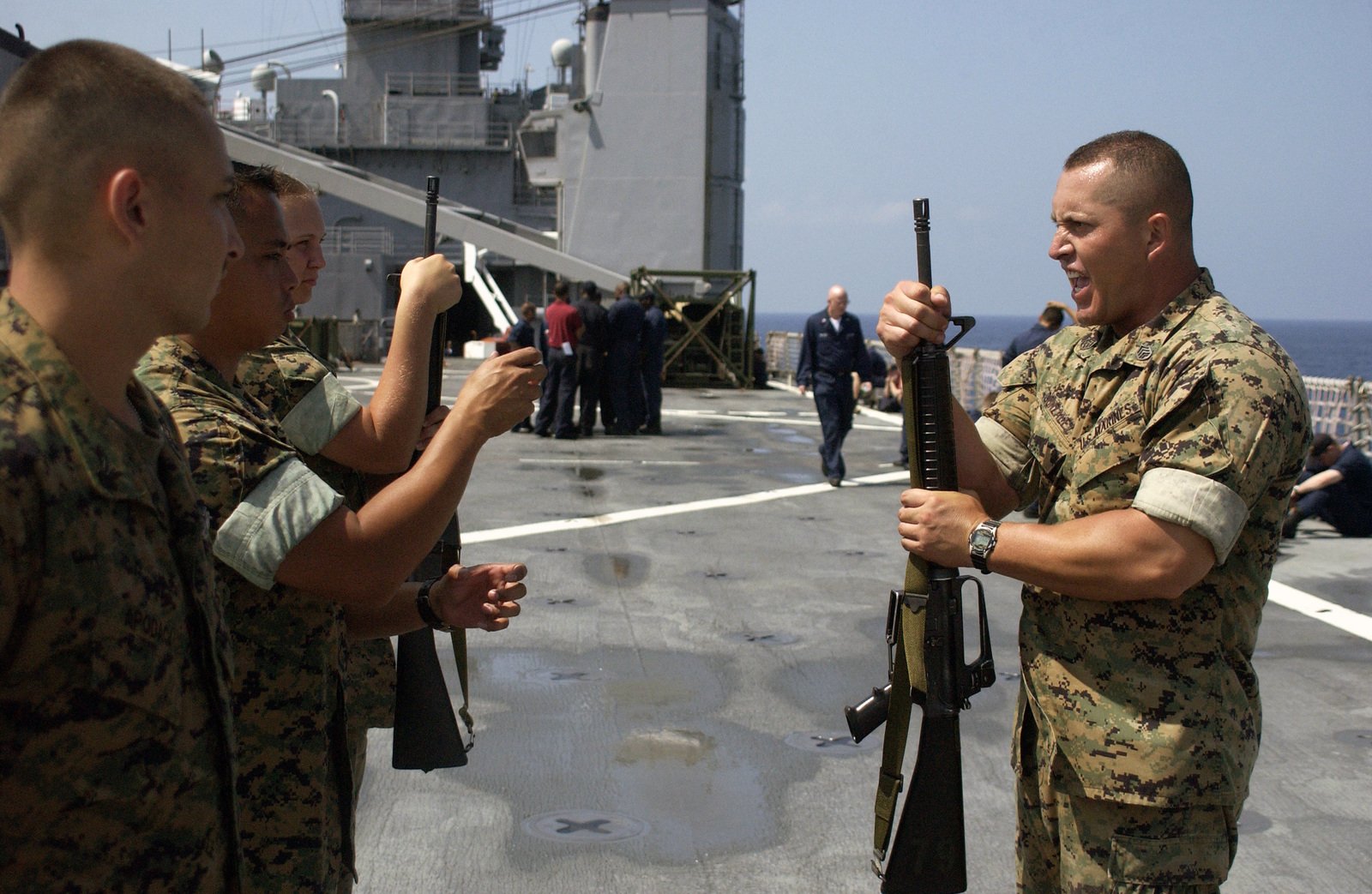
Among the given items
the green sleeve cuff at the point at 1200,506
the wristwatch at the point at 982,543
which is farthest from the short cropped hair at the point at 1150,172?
the wristwatch at the point at 982,543

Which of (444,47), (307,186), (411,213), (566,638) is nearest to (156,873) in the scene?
(307,186)

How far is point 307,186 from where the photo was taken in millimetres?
2676

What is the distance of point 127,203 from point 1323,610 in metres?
7.04

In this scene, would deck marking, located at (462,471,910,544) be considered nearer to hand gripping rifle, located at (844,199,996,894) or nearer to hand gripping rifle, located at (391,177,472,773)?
hand gripping rifle, located at (391,177,472,773)

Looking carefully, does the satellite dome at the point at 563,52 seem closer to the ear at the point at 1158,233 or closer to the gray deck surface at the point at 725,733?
the gray deck surface at the point at 725,733

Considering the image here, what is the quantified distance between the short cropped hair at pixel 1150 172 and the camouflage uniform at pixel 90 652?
1785 mm

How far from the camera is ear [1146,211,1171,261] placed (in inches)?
93.1

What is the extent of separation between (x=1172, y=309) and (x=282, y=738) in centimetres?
181

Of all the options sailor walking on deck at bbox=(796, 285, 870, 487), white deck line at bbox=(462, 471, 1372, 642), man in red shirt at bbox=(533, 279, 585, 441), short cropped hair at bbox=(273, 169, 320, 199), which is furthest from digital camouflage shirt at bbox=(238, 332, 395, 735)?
man in red shirt at bbox=(533, 279, 585, 441)

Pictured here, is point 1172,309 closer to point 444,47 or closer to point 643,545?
point 643,545

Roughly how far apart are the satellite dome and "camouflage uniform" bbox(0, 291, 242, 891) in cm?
4149

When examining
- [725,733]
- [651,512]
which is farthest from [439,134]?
[725,733]

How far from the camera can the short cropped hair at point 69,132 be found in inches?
54.1

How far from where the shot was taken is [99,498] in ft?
4.49
